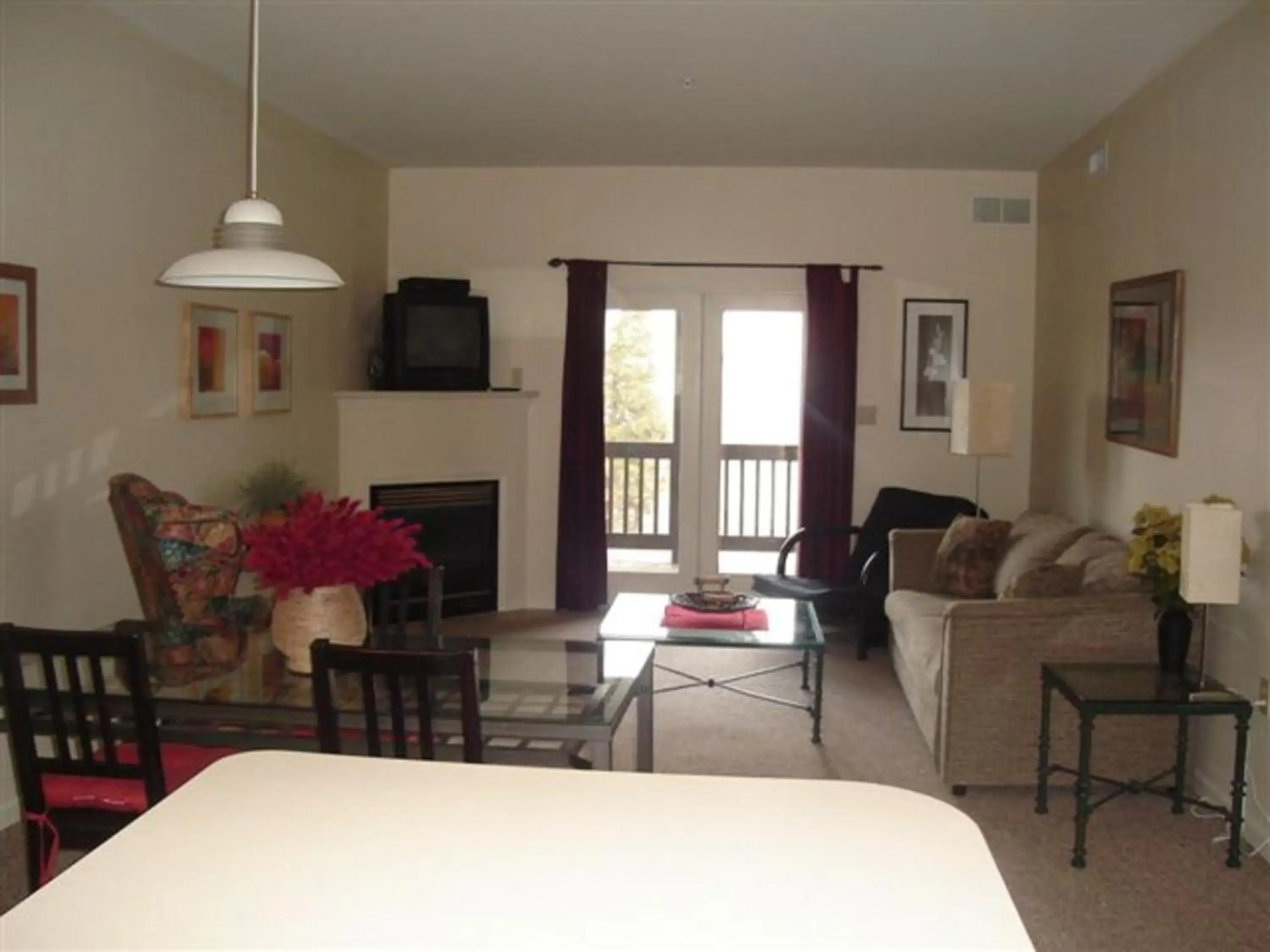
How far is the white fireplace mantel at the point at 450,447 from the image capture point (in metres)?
6.39

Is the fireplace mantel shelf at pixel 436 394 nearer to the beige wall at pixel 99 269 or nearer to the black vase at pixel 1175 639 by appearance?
the beige wall at pixel 99 269

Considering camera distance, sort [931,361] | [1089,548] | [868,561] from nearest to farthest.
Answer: [1089,548] < [868,561] < [931,361]

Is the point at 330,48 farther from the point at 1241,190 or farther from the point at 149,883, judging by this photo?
the point at 149,883

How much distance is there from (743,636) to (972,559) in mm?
1479

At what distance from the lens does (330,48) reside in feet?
14.6

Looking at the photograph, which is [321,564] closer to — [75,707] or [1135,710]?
[75,707]

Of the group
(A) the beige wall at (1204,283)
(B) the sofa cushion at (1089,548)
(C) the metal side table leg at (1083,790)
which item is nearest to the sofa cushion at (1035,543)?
(B) the sofa cushion at (1089,548)

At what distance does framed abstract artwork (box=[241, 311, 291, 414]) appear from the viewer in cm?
520

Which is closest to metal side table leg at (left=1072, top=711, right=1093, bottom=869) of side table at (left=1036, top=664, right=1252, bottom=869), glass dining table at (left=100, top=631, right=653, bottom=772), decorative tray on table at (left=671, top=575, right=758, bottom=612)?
side table at (left=1036, top=664, right=1252, bottom=869)

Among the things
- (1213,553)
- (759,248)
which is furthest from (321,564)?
(759,248)

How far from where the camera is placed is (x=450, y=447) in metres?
6.65

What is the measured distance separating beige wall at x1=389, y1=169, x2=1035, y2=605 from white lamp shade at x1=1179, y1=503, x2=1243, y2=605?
11.4 ft

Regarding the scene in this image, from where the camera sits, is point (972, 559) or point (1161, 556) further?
point (972, 559)

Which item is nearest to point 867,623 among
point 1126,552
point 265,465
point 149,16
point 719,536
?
point 719,536
